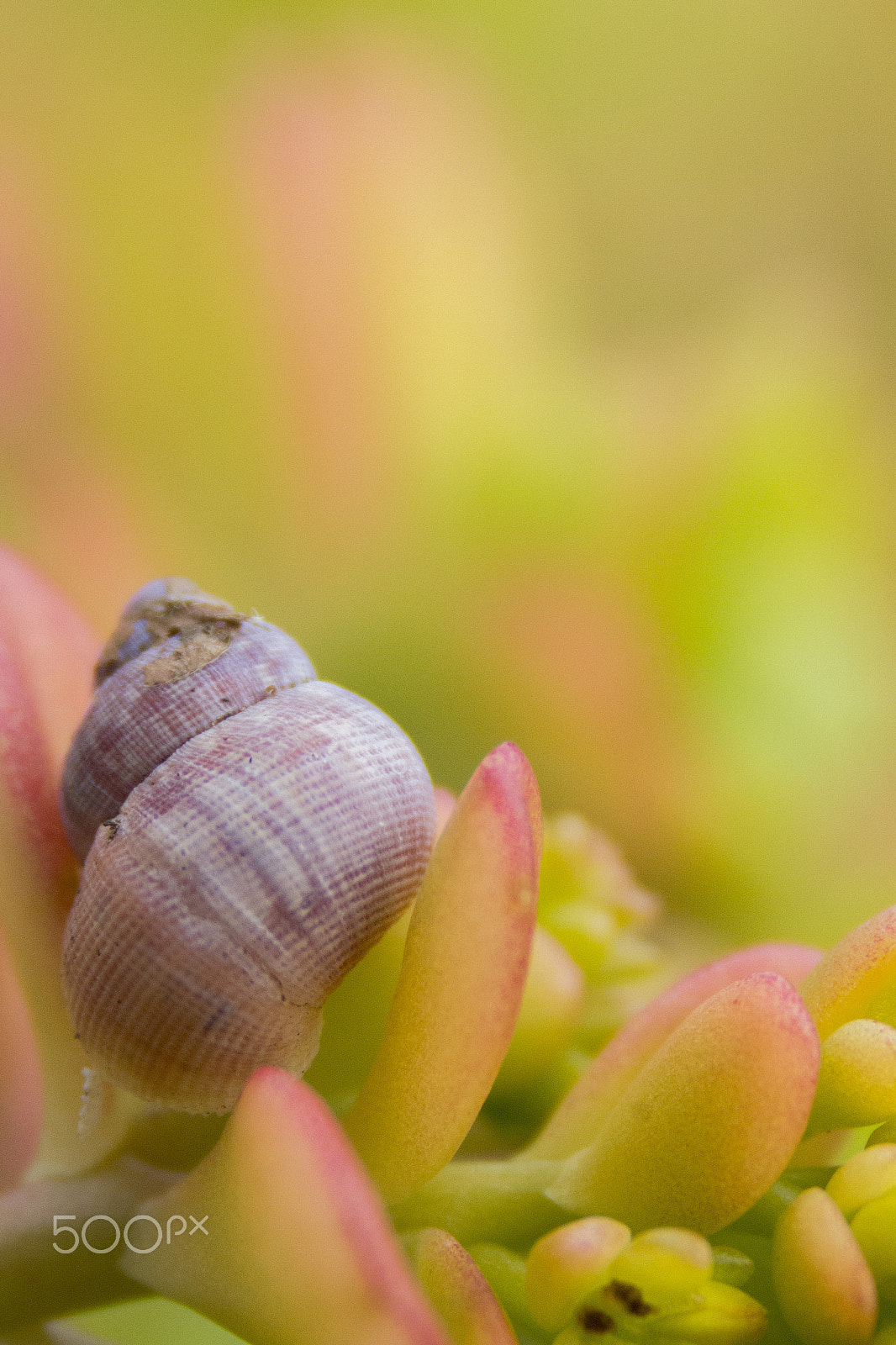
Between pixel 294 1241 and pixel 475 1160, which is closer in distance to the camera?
pixel 294 1241

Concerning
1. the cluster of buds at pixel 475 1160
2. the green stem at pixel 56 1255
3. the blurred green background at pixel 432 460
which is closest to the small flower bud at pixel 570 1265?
the cluster of buds at pixel 475 1160

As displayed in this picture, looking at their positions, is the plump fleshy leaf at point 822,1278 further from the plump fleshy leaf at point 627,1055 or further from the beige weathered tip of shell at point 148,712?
the beige weathered tip of shell at point 148,712

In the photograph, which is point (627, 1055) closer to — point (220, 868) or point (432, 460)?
point (220, 868)

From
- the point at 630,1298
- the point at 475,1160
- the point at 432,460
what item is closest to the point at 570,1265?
the point at 630,1298

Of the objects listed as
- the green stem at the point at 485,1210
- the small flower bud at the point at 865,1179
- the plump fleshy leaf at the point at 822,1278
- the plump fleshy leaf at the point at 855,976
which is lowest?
the green stem at the point at 485,1210

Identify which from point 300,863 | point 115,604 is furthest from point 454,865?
point 115,604

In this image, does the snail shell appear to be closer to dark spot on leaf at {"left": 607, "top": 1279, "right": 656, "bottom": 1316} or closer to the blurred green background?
dark spot on leaf at {"left": 607, "top": 1279, "right": 656, "bottom": 1316}
